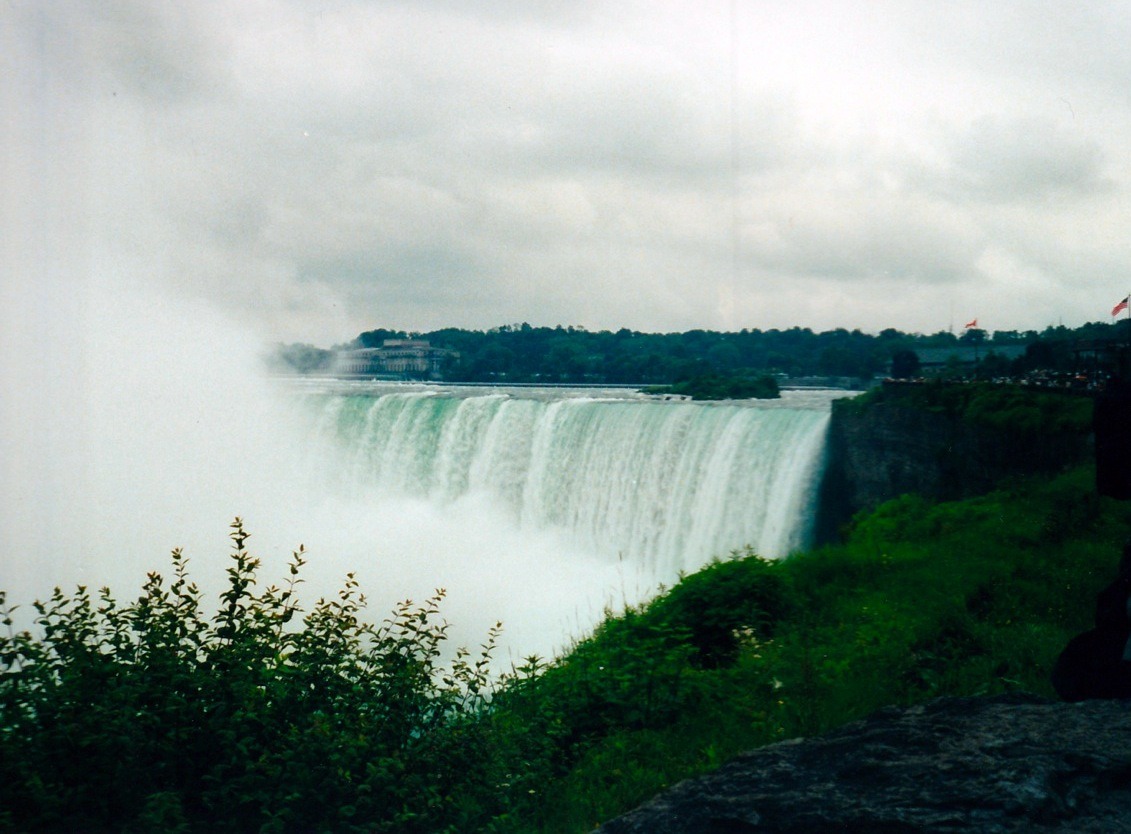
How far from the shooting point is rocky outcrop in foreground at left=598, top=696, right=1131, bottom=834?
2.82 metres

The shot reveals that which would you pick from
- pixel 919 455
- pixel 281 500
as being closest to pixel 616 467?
pixel 919 455

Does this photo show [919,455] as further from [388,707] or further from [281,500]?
[281,500]

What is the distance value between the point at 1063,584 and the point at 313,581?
60.0ft

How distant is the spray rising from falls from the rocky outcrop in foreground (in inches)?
622

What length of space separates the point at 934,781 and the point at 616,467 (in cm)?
1974

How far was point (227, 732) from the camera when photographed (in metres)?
4.32

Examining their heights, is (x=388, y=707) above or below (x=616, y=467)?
above

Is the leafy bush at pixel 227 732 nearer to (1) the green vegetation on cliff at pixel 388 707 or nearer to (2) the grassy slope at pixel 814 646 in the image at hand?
(1) the green vegetation on cliff at pixel 388 707

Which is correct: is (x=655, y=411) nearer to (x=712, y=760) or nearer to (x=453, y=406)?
(x=453, y=406)

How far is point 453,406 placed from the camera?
28766 mm

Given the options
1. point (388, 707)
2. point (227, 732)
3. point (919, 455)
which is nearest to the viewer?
point (227, 732)

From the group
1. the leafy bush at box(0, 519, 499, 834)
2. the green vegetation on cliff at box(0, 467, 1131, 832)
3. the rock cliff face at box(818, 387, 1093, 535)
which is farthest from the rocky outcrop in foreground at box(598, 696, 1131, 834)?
the rock cliff face at box(818, 387, 1093, 535)

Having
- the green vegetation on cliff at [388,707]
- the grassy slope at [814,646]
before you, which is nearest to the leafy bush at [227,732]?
the green vegetation on cliff at [388,707]

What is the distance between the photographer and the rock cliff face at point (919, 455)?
14.5 meters
